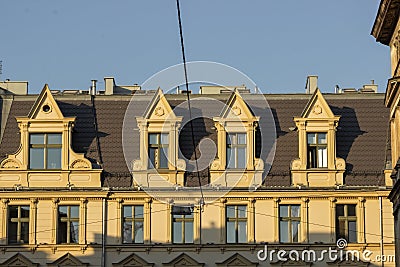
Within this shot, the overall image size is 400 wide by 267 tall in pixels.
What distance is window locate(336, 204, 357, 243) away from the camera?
60.2 m

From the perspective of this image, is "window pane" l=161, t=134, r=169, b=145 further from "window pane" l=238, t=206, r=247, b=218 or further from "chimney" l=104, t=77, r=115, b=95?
"chimney" l=104, t=77, r=115, b=95

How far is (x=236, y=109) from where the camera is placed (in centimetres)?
6212

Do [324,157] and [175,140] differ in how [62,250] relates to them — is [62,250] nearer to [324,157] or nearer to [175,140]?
[175,140]

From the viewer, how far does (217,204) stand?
60.7 metres

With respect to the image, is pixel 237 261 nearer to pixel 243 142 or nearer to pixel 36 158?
pixel 243 142

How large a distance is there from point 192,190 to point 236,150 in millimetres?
3028

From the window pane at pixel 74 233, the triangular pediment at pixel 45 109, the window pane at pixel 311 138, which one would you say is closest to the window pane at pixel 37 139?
the triangular pediment at pixel 45 109

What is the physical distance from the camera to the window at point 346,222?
6022 cm

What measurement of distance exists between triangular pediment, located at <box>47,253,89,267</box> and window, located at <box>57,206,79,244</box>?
883mm

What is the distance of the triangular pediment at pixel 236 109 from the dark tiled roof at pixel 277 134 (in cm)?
133

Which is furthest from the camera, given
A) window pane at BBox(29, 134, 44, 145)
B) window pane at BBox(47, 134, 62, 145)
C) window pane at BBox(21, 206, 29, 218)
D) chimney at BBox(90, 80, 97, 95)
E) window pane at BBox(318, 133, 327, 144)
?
chimney at BBox(90, 80, 97, 95)

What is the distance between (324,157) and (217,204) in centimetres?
577

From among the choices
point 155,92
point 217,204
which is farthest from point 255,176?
point 155,92

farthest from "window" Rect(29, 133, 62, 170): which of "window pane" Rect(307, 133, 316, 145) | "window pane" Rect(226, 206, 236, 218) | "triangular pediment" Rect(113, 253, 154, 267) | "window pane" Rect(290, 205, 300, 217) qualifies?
"window pane" Rect(307, 133, 316, 145)
